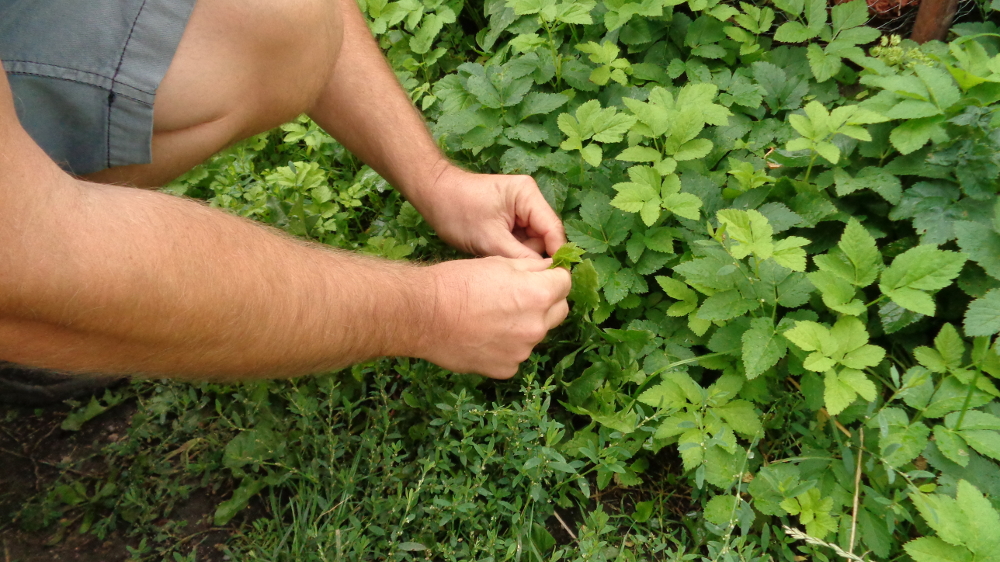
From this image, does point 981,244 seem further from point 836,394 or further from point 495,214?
point 495,214

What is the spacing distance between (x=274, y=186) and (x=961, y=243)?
7.36 feet

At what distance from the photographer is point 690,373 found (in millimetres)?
2039

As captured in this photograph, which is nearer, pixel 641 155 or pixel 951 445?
pixel 951 445

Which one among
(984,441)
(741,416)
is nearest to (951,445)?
(984,441)

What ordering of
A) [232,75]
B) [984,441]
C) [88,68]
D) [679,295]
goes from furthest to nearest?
[679,295] < [232,75] < [984,441] < [88,68]

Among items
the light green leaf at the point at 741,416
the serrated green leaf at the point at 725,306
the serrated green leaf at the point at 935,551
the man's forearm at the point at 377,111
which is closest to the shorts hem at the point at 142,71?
the man's forearm at the point at 377,111

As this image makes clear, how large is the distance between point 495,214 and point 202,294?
3.08ft

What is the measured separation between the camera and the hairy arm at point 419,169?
2.03m

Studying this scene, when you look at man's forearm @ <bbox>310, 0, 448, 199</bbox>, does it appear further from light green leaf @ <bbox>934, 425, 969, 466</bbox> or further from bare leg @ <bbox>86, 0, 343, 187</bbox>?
light green leaf @ <bbox>934, 425, 969, 466</bbox>

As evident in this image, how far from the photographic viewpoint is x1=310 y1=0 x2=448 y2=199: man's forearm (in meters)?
2.19

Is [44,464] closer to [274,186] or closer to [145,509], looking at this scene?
[145,509]

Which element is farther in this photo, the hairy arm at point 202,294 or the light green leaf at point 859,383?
the light green leaf at point 859,383

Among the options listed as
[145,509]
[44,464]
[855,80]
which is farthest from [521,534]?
[855,80]

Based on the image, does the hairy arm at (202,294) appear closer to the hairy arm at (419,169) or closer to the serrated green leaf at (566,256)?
the serrated green leaf at (566,256)
